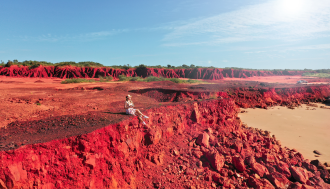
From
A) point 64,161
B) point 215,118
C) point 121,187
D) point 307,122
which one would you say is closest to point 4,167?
point 64,161

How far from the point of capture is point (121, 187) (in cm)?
491

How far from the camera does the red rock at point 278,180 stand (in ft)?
19.2

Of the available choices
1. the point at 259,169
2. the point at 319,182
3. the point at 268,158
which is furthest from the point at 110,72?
the point at 319,182

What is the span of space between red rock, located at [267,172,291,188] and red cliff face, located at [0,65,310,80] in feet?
136

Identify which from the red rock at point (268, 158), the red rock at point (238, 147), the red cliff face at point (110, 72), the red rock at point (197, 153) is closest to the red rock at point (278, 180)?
the red rock at point (268, 158)

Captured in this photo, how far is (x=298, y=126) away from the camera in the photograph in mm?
13992

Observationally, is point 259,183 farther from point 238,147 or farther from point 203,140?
point 203,140

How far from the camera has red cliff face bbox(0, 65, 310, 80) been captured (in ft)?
120

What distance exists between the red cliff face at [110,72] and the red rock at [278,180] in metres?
41.4

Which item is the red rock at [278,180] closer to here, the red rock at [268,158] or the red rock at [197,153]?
the red rock at [268,158]

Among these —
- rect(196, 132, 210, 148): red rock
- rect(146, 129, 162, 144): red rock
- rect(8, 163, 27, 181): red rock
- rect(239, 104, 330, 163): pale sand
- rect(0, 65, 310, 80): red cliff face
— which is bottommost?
rect(239, 104, 330, 163): pale sand

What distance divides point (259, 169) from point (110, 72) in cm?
4450

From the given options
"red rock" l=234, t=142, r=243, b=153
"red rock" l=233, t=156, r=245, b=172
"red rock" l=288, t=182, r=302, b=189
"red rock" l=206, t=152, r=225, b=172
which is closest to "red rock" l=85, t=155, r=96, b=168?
"red rock" l=206, t=152, r=225, b=172

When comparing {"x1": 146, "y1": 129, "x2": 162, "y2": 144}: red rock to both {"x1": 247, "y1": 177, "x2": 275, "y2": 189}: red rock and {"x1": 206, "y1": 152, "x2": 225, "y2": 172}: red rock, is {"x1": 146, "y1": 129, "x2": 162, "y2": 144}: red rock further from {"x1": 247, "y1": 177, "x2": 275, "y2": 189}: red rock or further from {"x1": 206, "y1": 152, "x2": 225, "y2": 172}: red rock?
{"x1": 247, "y1": 177, "x2": 275, "y2": 189}: red rock
